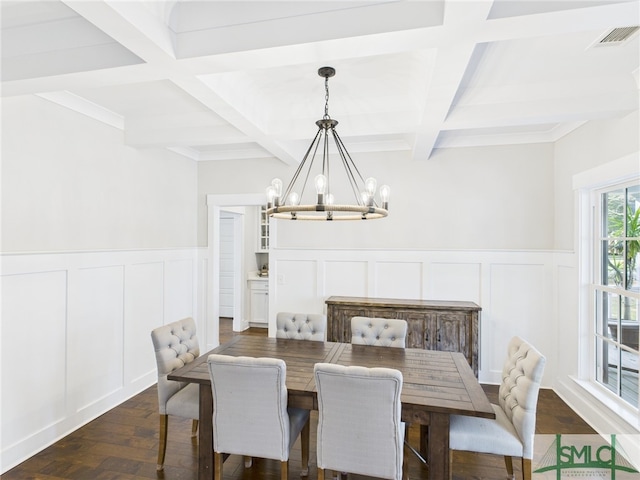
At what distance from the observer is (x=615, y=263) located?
2.95 meters

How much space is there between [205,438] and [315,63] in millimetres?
2464

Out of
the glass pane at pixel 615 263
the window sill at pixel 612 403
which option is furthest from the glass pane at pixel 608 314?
the window sill at pixel 612 403

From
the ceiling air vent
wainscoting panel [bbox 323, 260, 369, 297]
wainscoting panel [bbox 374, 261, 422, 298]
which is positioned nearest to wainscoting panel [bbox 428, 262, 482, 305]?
wainscoting panel [bbox 374, 261, 422, 298]

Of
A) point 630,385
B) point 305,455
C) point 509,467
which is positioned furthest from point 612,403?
point 305,455

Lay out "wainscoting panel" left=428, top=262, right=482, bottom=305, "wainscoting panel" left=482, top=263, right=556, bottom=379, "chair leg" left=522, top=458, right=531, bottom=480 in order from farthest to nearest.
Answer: "wainscoting panel" left=428, top=262, right=482, bottom=305 < "wainscoting panel" left=482, top=263, right=556, bottom=379 < "chair leg" left=522, top=458, right=531, bottom=480

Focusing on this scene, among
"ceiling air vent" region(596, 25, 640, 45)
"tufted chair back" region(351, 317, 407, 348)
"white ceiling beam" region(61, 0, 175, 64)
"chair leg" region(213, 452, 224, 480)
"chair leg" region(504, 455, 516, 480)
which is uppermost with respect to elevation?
"ceiling air vent" region(596, 25, 640, 45)

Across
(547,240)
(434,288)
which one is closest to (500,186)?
(547,240)

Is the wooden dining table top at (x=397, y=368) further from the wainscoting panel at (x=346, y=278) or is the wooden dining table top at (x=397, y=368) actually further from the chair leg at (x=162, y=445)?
the wainscoting panel at (x=346, y=278)

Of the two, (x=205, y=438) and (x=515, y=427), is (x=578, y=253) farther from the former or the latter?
(x=205, y=438)

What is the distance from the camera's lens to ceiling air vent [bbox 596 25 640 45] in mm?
1948

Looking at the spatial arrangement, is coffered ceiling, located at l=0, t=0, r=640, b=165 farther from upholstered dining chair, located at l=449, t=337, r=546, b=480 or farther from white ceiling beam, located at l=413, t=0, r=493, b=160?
upholstered dining chair, located at l=449, t=337, r=546, b=480

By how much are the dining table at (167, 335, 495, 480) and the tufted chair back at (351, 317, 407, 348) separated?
122 mm

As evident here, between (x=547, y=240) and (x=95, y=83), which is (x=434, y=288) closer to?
(x=547, y=240)

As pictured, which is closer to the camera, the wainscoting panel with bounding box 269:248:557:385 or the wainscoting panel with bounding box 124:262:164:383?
the wainscoting panel with bounding box 124:262:164:383
